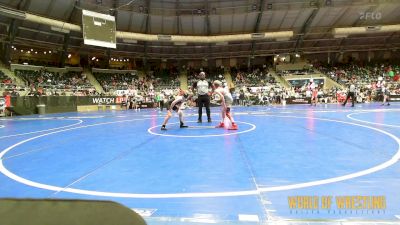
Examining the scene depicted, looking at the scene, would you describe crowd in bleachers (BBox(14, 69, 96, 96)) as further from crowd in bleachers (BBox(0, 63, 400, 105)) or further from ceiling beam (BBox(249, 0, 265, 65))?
ceiling beam (BBox(249, 0, 265, 65))

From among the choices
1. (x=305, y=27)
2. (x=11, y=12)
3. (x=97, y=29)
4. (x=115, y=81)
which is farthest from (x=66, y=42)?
(x=305, y=27)

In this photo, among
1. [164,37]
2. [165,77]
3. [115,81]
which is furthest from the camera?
[165,77]

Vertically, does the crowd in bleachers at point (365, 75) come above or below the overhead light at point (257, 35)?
below

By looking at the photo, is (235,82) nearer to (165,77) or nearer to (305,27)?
(165,77)

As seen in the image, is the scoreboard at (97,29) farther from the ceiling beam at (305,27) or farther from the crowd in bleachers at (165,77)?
the ceiling beam at (305,27)

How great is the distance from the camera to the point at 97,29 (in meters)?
26.9

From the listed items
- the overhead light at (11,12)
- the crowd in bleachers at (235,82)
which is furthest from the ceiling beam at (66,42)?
the overhead light at (11,12)

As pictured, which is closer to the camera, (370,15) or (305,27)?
(370,15)

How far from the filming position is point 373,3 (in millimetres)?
31438

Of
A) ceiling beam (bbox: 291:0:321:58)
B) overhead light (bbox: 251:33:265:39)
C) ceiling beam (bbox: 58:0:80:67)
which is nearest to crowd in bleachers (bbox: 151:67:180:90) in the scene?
ceiling beam (bbox: 58:0:80:67)

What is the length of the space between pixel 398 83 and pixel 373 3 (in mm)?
9912

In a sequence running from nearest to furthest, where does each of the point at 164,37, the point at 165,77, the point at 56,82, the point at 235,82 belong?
the point at 56,82
the point at 164,37
the point at 235,82
the point at 165,77

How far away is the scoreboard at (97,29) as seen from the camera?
26203mm

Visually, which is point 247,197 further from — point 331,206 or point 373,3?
point 373,3
